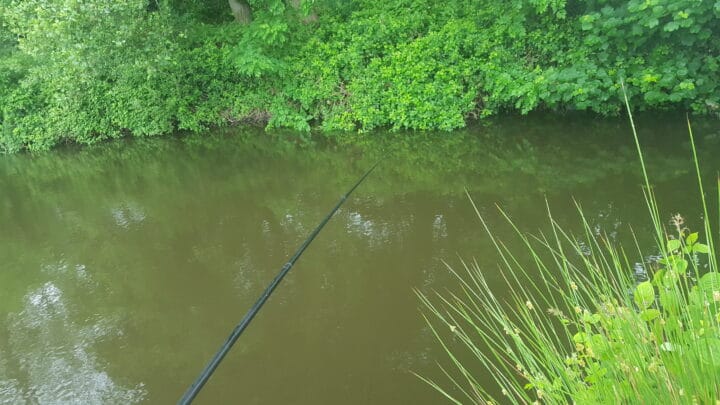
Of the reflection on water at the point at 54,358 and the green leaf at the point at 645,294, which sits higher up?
the green leaf at the point at 645,294

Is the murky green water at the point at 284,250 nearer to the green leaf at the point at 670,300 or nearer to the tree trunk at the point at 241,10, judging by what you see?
the green leaf at the point at 670,300

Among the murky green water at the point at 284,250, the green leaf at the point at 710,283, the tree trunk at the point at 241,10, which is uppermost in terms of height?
the tree trunk at the point at 241,10

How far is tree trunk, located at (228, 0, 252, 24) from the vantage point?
11367 mm

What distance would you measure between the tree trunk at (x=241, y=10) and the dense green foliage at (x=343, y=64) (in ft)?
0.85

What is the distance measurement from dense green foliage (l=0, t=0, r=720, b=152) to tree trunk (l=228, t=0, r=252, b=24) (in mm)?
258

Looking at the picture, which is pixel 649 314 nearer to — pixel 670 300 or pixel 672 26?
pixel 670 300

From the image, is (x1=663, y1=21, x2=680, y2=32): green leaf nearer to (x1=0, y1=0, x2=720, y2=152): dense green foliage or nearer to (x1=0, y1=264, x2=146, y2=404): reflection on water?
(x1=0, y1=0, x2=720, y2=152): dense green foliage

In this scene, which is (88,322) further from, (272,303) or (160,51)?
(160,51)

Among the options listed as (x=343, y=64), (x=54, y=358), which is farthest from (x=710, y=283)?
(x=343, y=64)

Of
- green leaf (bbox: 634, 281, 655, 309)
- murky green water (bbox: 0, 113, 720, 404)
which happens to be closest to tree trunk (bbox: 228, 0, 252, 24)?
murky green water (bbox: 0, 113, 720, 404)

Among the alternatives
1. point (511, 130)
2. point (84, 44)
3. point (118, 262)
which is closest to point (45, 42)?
point (84, 44)

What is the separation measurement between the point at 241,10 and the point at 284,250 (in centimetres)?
798

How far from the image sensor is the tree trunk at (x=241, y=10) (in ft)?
37.3

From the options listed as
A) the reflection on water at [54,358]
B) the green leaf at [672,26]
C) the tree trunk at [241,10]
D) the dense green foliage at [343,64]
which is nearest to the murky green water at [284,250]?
the reflection on water at [54,358]
